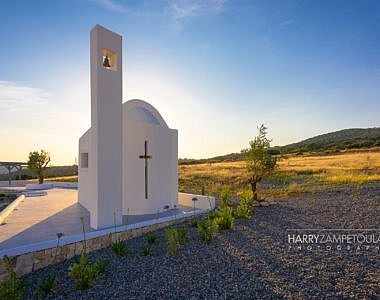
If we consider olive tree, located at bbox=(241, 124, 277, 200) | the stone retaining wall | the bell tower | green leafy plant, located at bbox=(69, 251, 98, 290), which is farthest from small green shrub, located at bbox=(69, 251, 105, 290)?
olive tree, located at bbox=(241, 124, 277, 200)

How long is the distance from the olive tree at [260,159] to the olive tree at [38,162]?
14.7 m

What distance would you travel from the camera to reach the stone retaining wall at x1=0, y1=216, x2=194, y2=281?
4668 millimetres

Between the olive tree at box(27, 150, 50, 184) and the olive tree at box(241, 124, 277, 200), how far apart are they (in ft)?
48.1

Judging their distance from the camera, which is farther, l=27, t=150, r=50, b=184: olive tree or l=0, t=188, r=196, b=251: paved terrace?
l=27, t=150, r=50, b=184: olive tree

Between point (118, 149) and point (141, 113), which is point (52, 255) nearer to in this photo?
point (118, 149)

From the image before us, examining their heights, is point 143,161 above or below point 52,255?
above

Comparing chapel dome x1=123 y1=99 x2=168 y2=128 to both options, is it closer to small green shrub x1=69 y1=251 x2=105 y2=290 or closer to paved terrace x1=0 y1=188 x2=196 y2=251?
paved terrace x1=0 y1=188 x2=196 y2=251

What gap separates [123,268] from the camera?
15.5ft

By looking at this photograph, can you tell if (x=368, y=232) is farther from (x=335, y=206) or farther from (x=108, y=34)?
(x=108, y=34)

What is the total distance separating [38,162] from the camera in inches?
725

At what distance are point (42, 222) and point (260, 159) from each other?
335 inches

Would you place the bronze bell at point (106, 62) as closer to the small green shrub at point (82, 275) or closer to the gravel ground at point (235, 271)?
the gravel ground at point (235, 271)

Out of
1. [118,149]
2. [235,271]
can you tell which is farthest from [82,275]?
[118,149]

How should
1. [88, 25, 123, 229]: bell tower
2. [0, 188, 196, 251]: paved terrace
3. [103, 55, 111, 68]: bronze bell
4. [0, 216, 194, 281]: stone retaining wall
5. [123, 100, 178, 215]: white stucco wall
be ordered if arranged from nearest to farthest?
[0, 216, 194, 281]: stone retaining wall, [0, 188, 196, 251]: paved terrace, [88, 25, 123, 229]: bell tower, [103, 55, 111, 68]: bronze bell, [123, 100, 178, 215]: white stucco wall
